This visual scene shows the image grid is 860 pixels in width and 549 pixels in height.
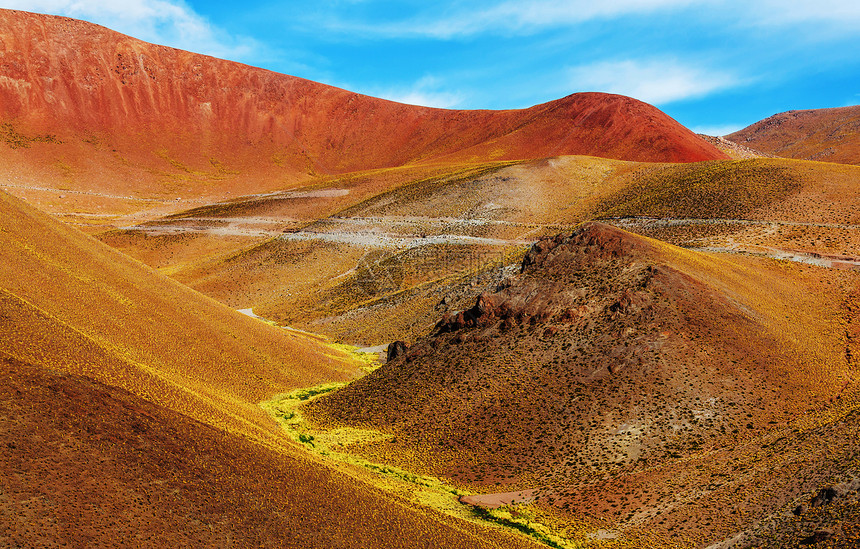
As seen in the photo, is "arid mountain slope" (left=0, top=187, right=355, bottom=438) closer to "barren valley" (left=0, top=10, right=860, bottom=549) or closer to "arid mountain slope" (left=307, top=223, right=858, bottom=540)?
"barren valley" (left=0, top=10, right=860, bottom=549)

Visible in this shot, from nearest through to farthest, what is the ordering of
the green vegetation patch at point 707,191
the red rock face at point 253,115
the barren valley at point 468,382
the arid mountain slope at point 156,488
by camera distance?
the arid mountain slope at point 156,488 < the barren valley at point 468,382 < the green vegetation patch at point 707,191 < the red rock face at point 253,115

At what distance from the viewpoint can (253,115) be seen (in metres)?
166

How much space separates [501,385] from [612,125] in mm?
116193

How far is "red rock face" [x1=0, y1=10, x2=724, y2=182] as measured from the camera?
137000mm

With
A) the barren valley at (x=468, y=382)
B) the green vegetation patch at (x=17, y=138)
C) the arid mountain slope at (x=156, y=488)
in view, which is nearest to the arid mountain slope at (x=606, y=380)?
the barren valley at (x=468, y=382)

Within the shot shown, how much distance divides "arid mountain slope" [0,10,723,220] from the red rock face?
1.08 ft

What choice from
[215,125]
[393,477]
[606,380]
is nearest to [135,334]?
[393,477]

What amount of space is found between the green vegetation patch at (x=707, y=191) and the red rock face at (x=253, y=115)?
45347mm

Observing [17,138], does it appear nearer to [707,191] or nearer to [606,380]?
[707,191]

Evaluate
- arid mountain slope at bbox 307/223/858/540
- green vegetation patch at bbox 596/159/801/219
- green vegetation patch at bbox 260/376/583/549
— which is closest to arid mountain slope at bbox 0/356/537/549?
green vegetation patch at bbox 260/376/583/549

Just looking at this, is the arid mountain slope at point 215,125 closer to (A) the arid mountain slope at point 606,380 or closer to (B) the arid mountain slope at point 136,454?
(A) the arid mountain slope at point 606,380

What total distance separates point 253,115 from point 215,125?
10.6 m

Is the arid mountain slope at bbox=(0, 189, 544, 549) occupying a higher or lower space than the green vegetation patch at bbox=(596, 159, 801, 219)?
lower

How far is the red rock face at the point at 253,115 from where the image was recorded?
137000 mm
